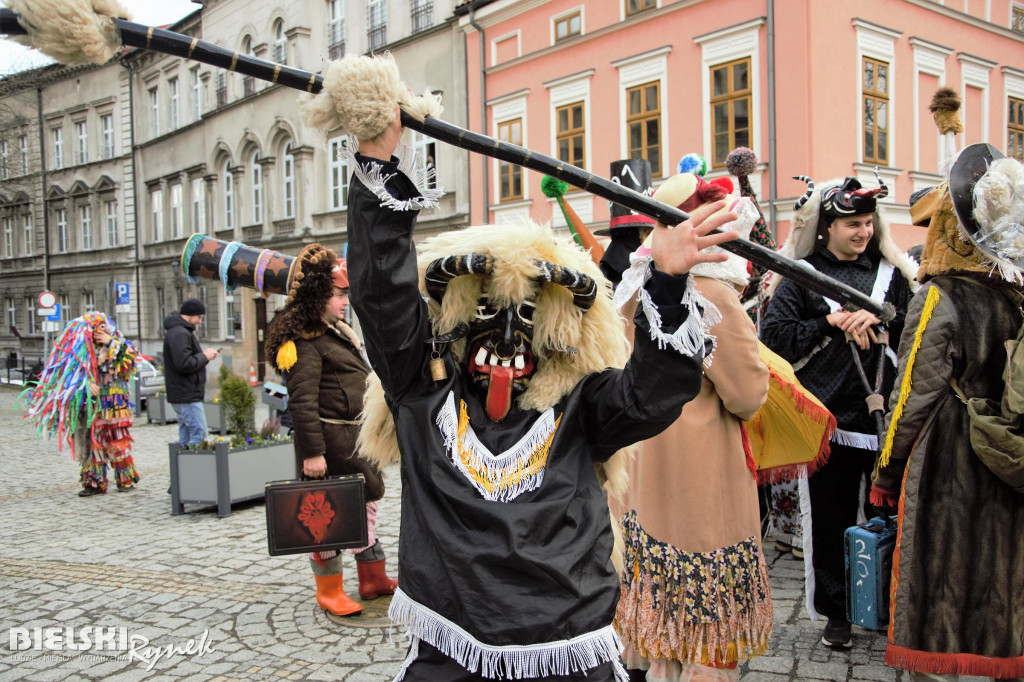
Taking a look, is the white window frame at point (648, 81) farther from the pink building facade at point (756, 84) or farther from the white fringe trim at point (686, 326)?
the white fringe trim at point (686, 326)

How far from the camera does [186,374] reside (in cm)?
823

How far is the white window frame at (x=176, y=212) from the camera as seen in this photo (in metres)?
30.3

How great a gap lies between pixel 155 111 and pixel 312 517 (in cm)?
3190

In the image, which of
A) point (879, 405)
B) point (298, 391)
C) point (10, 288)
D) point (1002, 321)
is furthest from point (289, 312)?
point (10, 288)

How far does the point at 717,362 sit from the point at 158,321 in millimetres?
31482

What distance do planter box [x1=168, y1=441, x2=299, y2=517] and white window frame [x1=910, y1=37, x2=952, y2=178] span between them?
1330cm

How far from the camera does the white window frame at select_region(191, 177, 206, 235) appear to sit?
28984mm

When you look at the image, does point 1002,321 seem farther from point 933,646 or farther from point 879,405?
point 933,646

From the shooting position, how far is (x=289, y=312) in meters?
4.64

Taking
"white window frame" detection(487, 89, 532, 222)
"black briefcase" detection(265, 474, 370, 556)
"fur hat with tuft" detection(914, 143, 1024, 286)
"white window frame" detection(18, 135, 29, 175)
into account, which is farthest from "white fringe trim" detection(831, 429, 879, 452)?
"white window frame" detection(18, 135, 29, 175)

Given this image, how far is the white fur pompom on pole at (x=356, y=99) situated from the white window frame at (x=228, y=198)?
91.0 ft

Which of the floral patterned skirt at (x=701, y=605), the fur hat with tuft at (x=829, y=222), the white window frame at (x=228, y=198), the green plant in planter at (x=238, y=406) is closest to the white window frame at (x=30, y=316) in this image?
the white window frame at (x=228, y=198)

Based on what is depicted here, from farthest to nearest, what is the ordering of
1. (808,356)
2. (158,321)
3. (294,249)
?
(158,321) → (294,249) → (808,356)

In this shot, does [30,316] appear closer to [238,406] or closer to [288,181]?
[288,181]
